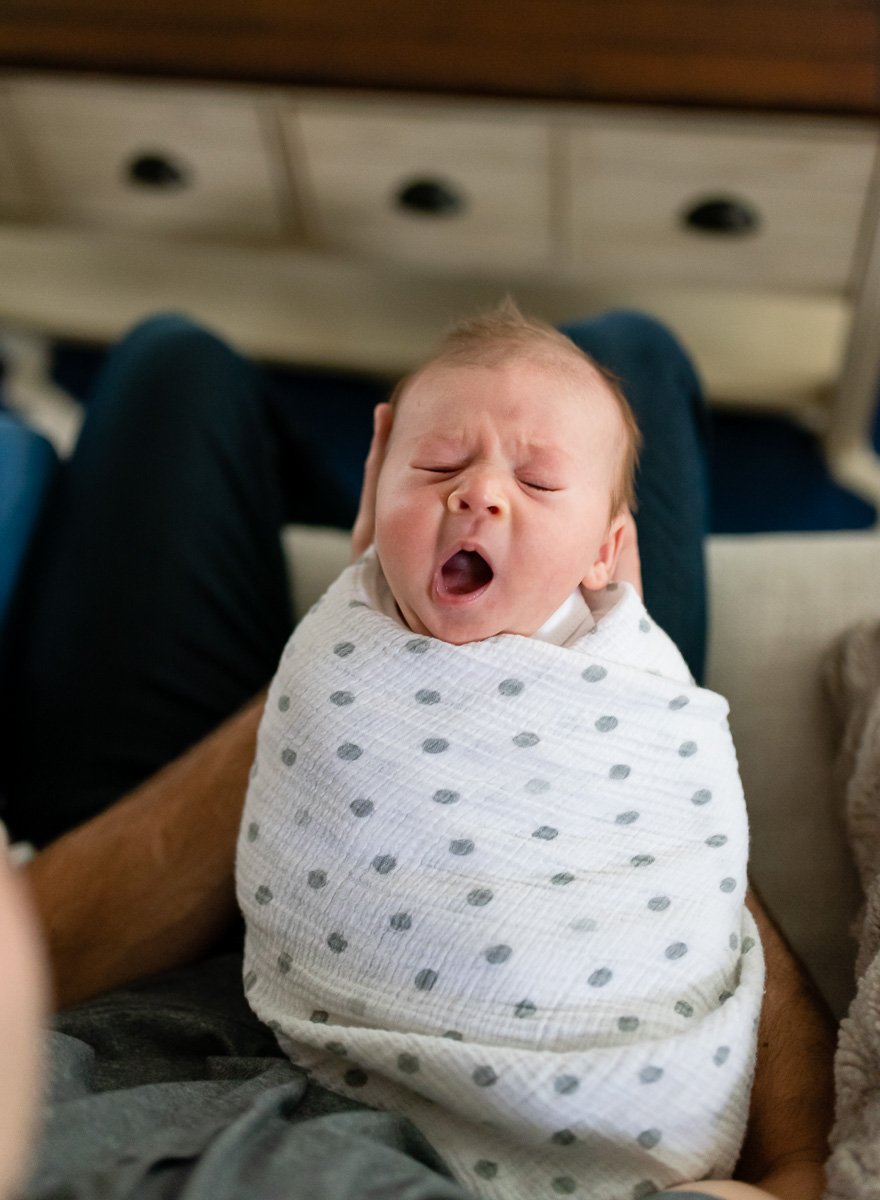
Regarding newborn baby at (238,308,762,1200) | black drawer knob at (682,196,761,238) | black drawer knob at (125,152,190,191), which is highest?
black drawer knob at (125,152,190,191)

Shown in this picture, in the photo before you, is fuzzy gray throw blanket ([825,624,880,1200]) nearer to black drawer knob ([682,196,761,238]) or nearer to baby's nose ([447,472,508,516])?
baby's nose ([447,472,508,516])

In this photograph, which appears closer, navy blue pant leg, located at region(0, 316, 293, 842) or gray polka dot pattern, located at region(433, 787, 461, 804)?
gray polka dot pattern, located at region(433, 787, 461, 804)

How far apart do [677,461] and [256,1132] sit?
577mm

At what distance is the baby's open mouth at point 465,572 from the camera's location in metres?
0.69

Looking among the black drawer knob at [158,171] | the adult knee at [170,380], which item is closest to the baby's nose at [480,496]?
the adult knee at [170,380]

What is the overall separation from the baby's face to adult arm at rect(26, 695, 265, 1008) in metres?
0.22

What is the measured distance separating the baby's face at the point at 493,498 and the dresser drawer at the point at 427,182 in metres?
0.75

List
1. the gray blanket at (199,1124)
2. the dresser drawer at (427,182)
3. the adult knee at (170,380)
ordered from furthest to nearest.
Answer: the dresser drawer at (427,182), the adult knee at (170,380), the gray blanket at (199,1124)

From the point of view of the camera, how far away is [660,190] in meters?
1.35

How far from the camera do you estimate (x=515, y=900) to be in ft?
1.96

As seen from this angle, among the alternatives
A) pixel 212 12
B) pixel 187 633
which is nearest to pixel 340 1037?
pixel 187 633

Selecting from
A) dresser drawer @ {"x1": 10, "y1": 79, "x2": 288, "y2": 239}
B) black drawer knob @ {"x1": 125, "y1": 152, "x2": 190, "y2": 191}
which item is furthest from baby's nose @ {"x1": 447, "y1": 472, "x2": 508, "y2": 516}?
black drawer knob @ {"x1": 125, "y1": 152, "x2": 190, "y2": 191}

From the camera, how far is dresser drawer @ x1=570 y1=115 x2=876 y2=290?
1.26 m

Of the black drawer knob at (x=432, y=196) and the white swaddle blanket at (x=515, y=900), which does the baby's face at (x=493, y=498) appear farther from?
the black drawer knob at (x=432, y=196)
